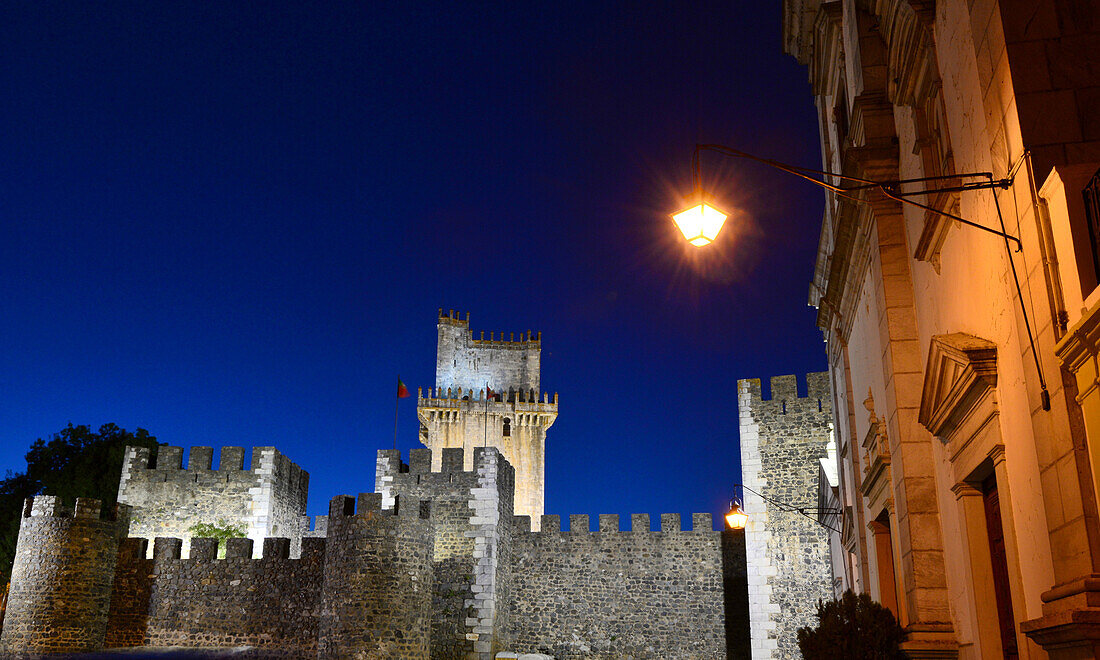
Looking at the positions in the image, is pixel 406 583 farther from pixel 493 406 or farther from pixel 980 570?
pixel 493 406

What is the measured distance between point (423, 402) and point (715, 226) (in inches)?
1254

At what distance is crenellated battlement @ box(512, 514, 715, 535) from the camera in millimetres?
21625

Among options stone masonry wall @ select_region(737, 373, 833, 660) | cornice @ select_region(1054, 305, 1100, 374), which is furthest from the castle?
cornice @ select_region(1054, 305, 1100, 374)

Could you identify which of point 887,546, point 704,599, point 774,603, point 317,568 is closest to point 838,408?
point 887,546

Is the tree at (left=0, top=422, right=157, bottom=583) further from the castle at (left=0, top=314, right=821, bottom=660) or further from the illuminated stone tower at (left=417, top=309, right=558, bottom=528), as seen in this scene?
the illuminated stone tower at (left=417, top=309, right=558, bottom=528)

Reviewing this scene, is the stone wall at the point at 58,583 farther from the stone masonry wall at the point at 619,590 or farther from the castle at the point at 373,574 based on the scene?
the stone masonry wall at the point at 619,590

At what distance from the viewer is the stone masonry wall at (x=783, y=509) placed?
1938 centimetres

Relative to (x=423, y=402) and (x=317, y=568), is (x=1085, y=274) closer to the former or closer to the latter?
(x=317, y=568)

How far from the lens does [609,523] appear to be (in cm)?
2197

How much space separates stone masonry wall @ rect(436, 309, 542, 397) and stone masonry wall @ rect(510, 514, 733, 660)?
1743cm

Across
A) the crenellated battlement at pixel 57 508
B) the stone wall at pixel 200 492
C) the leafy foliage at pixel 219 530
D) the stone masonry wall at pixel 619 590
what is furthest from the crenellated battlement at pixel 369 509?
the leafy foliage at pixel 219 530

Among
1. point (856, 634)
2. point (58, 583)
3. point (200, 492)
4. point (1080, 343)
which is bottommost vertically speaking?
point (856, 634)

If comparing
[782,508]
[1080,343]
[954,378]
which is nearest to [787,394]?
[782,508]

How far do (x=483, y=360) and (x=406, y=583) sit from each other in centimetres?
2343
